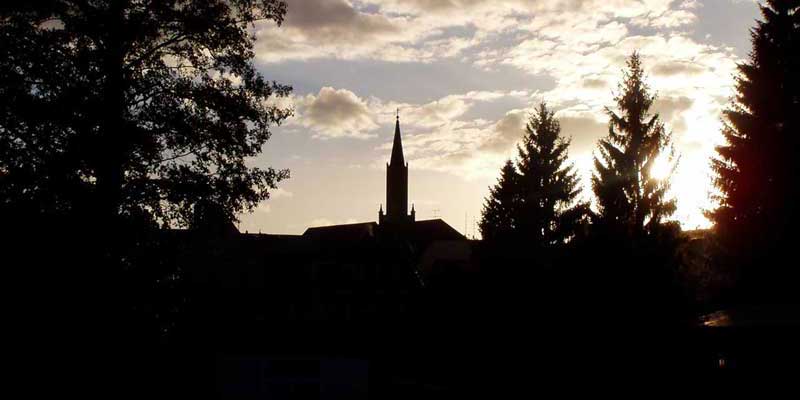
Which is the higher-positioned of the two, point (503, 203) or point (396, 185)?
point (396, 185)

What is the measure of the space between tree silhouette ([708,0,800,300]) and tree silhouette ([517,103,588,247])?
10000 mm

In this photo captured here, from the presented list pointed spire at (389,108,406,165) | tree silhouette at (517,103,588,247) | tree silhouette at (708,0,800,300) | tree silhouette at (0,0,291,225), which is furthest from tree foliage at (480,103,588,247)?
pointed spire at (389,108,406,165)

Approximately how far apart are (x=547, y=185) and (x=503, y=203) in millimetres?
3138

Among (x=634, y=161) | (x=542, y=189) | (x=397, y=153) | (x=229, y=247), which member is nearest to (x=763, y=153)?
(x=634, y=161)

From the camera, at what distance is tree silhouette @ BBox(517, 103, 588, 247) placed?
38062 millimetres

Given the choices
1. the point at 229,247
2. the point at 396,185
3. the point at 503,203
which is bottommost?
the point at 229,247

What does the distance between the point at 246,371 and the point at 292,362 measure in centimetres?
190

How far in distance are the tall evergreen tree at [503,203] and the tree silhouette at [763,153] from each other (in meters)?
11.3

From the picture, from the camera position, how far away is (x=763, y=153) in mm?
27750

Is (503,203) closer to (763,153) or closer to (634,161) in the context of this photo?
(634,161)

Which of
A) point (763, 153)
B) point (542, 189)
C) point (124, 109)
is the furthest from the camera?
point (542, 189)

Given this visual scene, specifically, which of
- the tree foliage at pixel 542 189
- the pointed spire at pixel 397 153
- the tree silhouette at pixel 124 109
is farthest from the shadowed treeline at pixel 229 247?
the pointed spire at pixel 397 153

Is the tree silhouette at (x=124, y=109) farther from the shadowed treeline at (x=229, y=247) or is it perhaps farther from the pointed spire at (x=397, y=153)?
the pointed spire at (x=397, y=153)

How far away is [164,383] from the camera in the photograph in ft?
48.2
